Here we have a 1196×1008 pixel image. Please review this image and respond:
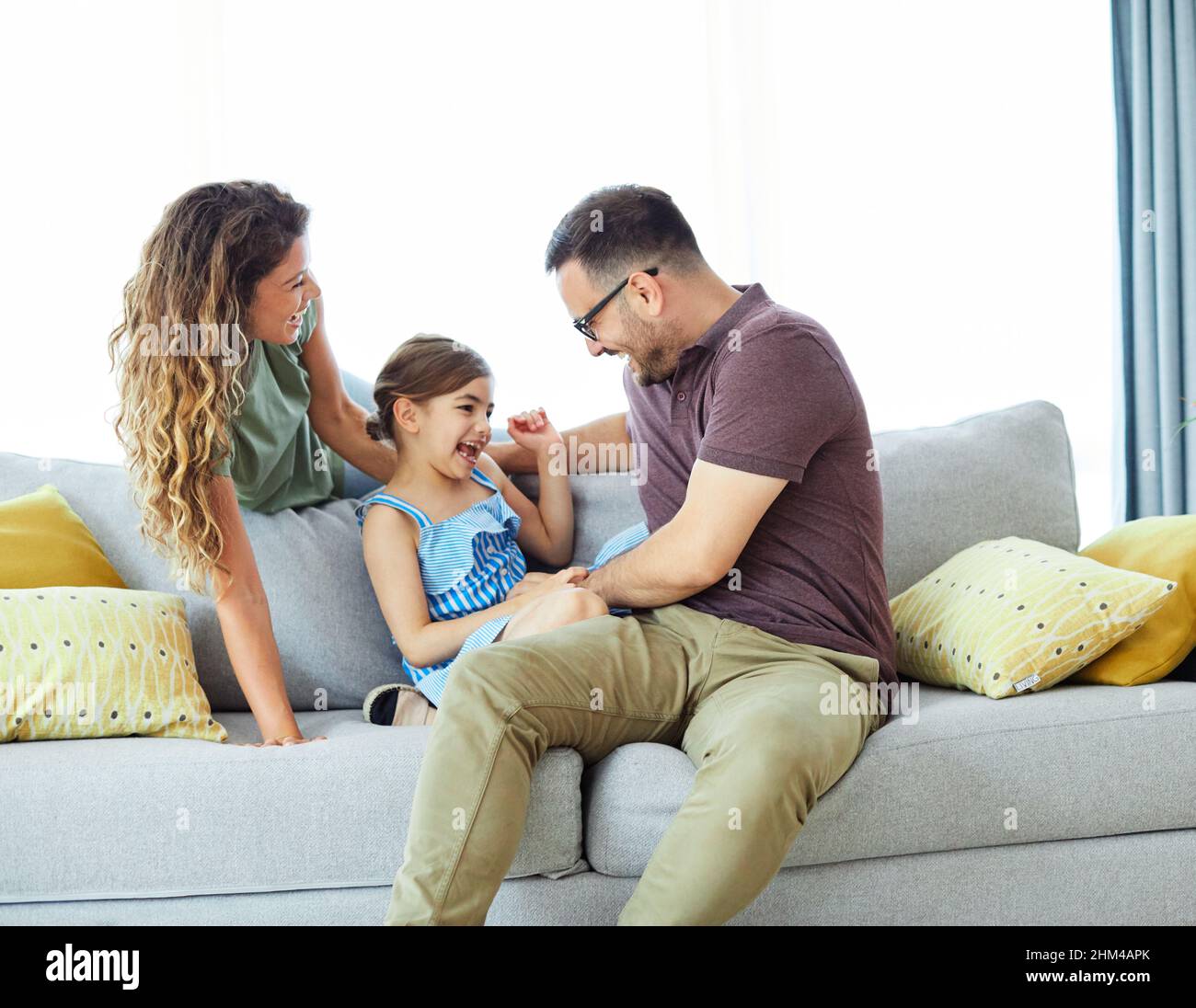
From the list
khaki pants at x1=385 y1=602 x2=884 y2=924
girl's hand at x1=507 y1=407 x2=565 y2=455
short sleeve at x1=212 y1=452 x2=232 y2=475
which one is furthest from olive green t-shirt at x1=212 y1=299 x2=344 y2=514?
khaki pants at x1=385 y1=602 x2=884 y2=924

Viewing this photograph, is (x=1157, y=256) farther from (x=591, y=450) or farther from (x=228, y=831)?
(x=228, y=831)

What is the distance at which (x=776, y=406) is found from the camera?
155cm

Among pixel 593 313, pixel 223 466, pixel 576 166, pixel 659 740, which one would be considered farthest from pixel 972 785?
pixel 576 166

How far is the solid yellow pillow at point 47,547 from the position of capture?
1.88 m

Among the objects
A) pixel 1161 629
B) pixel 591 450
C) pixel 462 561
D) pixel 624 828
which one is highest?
pixel 591 450

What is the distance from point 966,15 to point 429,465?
2.28 metres

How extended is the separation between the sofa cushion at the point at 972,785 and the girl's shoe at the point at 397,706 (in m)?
0.43

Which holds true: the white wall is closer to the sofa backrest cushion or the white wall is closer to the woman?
the sofa backrest cushion

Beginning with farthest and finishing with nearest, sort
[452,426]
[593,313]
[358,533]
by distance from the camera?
[358,533], [452,426], [593,313]

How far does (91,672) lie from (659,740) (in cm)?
91

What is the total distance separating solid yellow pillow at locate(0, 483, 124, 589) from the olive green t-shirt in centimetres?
29

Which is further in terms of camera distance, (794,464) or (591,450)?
(591,450)

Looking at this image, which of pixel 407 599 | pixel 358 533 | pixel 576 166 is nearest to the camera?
pixel 407 599

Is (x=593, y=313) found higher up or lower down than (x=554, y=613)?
higher up
